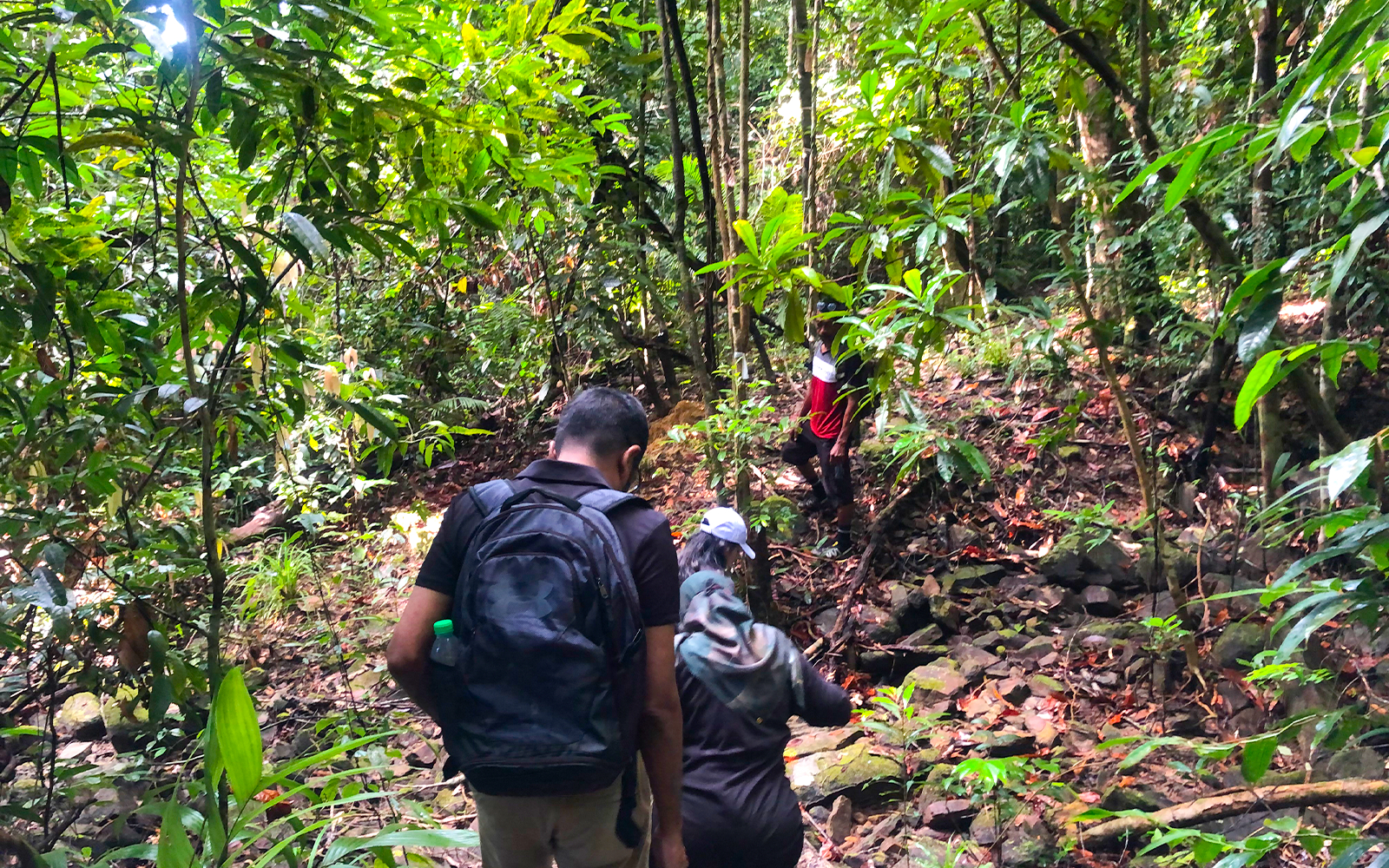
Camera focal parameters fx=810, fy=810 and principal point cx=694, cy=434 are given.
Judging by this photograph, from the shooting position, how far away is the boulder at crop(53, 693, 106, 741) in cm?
504

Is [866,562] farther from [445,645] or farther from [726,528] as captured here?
[445,645]

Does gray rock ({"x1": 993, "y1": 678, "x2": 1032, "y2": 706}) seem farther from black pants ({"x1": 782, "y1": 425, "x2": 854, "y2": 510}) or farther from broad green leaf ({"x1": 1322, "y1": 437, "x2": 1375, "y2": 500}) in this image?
broad green leaf ({"x1": 1322, "y1": 437, "x2": 1375, "y2": 500})

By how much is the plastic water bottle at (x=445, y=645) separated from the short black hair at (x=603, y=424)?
1.79ft

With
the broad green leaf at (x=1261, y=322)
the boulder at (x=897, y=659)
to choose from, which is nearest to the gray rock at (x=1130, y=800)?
A: the boulder at (x=897, y=659)

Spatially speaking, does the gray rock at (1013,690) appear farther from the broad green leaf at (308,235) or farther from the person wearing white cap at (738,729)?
the broad green leaf at (308,235)

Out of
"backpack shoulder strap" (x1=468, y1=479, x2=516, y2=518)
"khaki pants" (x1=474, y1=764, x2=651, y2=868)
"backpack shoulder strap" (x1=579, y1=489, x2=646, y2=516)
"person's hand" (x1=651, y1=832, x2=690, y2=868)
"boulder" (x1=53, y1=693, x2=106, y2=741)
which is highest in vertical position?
"backpack shoulder strap" (x1=468, y1=479, x2=516, y2=518)

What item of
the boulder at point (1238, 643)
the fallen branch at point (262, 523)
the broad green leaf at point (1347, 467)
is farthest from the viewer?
the fallen branch at point (262, 523)

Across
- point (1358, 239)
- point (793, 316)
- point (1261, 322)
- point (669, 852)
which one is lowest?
point (669, 852)

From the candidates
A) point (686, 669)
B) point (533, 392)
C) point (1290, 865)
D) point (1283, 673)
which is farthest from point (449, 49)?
point (533, 392)

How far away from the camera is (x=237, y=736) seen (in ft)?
4.45

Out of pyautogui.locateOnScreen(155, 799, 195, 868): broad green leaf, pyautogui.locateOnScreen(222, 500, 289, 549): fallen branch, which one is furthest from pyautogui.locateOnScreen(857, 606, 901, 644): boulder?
pyautogui.locateOnScreen(222, 500, 289, 549): fallen branch

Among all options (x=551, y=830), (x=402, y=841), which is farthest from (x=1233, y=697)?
(x=402, y=841)

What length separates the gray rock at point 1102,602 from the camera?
470 cm

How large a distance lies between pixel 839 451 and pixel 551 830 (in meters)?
3.61
